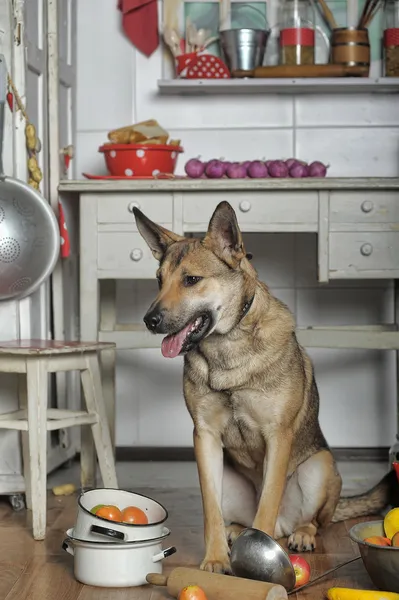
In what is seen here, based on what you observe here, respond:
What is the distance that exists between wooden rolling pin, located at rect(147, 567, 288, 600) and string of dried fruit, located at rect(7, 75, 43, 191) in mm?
1726

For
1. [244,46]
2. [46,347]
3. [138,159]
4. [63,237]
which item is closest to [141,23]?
[244,46]

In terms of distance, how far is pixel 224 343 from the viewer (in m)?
2.80

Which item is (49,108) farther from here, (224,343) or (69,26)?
(224,343)

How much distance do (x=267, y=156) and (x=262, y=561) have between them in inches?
94.5

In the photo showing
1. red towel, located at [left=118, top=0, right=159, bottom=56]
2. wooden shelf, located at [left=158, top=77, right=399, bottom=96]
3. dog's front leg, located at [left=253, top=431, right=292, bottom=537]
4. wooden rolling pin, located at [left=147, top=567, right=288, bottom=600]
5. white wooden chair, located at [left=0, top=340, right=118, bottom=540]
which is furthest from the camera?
red towel, located at [left=118, top=0, right=159, bottom=56]

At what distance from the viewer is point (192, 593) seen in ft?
7.55

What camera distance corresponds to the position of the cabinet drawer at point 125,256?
145 inches

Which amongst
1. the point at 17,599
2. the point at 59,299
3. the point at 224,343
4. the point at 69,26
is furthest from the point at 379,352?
the point at 17,599

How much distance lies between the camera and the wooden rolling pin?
226cm

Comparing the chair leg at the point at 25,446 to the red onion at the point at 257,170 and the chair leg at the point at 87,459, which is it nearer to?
the chair leg at the point at 87,459

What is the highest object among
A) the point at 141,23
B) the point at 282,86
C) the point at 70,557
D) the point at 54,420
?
the point at 141,23

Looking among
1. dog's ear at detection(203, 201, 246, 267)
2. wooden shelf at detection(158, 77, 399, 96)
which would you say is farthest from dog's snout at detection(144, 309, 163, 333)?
wooden shelf at detection(158, 77, 399, 96)

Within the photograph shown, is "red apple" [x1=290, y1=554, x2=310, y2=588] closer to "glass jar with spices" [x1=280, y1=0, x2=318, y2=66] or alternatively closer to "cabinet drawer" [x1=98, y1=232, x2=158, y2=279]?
"cabinet drawer" [x1=98, y1=232, x2=158, y2=279]

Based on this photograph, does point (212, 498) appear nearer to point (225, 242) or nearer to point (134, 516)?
point (134, 516)
